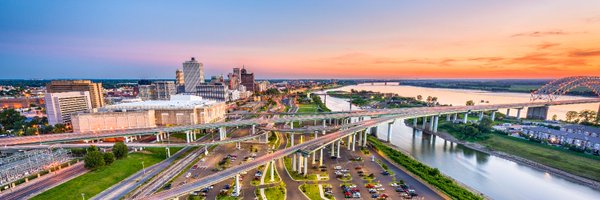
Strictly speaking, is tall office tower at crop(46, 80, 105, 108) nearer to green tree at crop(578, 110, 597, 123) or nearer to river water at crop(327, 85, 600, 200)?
river water at crop(327, 85, 600, 200)

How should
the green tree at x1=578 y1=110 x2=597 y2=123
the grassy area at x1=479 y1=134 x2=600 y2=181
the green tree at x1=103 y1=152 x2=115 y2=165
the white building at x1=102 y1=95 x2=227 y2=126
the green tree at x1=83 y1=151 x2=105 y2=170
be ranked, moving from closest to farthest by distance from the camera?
the green tree at x1=83 y1=151 x2=105 y2=170 → the green tree at x1=103 y1=152 x2=115 y2=165 → the grassy area at x1=479 y1=134 x2=600 y2=181 → the white building at x1=102 y1=95 x2=227 y2=126 → the green tree at x1=578 y1=110 x2=597 y2=123

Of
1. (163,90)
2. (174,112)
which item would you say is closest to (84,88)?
(163,90)

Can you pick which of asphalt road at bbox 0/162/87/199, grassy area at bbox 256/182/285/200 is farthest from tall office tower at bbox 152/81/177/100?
grassy area at bbox 256/182/285/200

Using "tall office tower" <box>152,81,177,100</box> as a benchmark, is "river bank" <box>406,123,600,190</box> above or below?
below

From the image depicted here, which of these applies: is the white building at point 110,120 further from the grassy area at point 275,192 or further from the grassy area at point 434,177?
the grassy area at point 434,177

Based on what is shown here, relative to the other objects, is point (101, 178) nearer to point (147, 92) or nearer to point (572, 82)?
point (147, 92)

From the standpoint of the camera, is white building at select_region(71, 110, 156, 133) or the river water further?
white building at select_region(71, 110, 156, 133)

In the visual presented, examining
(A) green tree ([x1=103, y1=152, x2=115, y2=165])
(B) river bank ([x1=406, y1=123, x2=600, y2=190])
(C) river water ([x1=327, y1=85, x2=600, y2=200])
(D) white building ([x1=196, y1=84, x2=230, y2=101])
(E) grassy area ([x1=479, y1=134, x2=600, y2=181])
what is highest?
(D) white building ([x1=196, y1=84, x2=230, y2=101])
